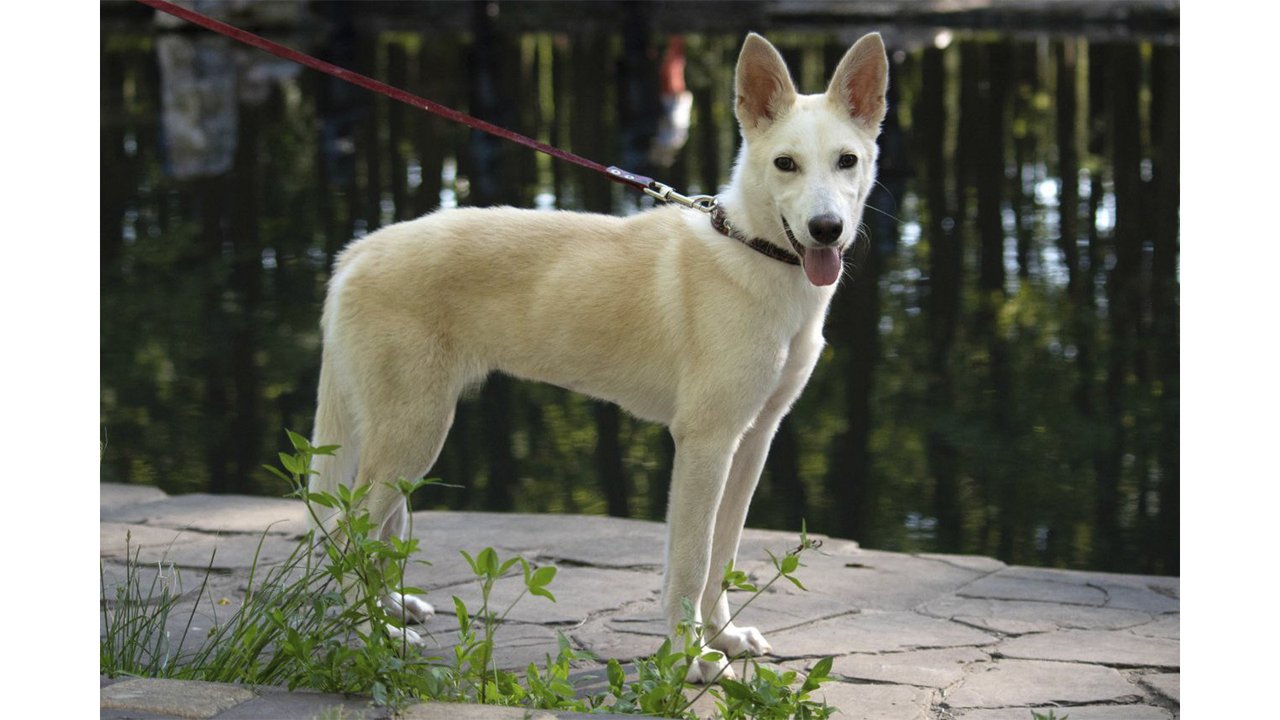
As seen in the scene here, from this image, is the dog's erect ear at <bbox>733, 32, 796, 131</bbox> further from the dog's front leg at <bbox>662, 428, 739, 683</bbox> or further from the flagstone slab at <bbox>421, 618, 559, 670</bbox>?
the flagstone slab at <bbox>421, 618, 559, 670</bbox>

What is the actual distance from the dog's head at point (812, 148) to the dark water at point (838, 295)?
8.67ft

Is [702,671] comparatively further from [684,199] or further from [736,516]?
[684,199]

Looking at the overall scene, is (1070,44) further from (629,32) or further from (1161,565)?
(1161,565)

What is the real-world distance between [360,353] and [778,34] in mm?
17735

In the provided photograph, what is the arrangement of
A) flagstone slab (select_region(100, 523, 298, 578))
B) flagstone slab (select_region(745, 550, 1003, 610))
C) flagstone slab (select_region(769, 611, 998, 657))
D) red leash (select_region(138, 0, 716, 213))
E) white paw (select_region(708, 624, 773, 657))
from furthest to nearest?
flagstone slab (select_region(100, 523, 298, 578)) → flagstone slab (select_region(745, 550, 1003, 610)) → flagstone slab (select_region(769, 611, 998, 657)) → white paw (select_region(708, 624, 773, 657)) → red leash (select_region(138, 0, 716, 213))

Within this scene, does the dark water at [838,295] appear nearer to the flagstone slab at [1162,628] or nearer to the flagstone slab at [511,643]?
the flagstone slab at [1162,628]

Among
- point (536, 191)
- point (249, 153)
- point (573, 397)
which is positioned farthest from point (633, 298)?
point (249, 153)

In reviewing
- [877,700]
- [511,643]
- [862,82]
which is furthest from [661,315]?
[877,700]

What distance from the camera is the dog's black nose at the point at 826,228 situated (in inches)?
148

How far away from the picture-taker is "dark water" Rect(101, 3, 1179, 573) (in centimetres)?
710

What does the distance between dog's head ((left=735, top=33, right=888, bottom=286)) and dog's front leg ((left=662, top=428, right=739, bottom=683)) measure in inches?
21.0

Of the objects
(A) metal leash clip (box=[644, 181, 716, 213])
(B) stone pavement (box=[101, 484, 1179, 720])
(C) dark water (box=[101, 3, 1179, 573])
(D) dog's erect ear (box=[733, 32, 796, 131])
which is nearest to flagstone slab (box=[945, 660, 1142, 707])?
(B) stone pavement (box=[101, 484, 1179, 720])

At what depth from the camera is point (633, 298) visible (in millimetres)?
4234

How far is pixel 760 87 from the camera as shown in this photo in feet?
13.3
